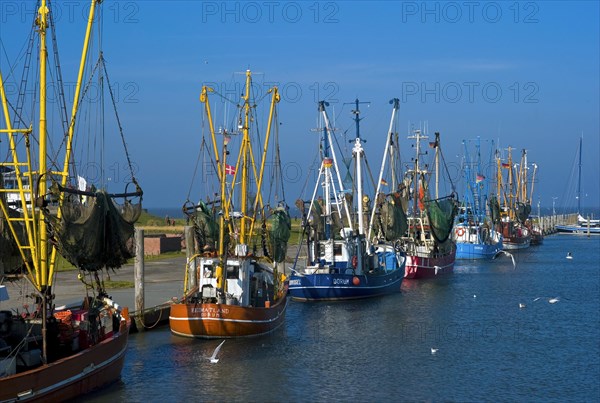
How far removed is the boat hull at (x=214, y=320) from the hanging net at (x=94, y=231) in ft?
23.0

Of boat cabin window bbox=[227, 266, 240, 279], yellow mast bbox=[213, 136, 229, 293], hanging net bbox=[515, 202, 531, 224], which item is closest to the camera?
yellow mast bbox=[213, 136, 229, 293]

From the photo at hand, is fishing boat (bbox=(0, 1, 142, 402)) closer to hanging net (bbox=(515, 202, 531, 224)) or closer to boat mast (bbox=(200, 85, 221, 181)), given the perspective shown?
boat mast (bbox=(200, 85, 221, 181))

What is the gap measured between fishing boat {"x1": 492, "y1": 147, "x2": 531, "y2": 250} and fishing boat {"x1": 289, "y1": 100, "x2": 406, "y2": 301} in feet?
175

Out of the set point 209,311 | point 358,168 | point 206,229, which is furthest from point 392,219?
point 209,311

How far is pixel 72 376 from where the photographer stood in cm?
2450

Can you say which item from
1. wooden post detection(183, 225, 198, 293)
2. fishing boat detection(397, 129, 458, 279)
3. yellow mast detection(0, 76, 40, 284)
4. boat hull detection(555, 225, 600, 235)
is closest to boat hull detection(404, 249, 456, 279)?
fishing boat detection(397, 129, 458, 279)

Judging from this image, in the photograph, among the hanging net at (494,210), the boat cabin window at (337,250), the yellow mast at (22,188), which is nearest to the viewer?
the yellow mast at (22,188)

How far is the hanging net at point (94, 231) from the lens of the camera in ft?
82.5

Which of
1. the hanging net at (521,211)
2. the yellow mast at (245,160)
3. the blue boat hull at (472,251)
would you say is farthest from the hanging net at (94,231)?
the hanging net at (521,211)

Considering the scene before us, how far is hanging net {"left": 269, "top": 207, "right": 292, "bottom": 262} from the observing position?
4491 cm

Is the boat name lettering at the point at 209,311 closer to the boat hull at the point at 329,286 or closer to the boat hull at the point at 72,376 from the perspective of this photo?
the boat hull at the point at 72,376

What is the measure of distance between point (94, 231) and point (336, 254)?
86.9ft

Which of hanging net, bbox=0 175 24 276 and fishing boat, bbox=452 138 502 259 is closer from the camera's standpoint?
hanging net, bbox=0 175 24 276

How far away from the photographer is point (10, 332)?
80.2ft
